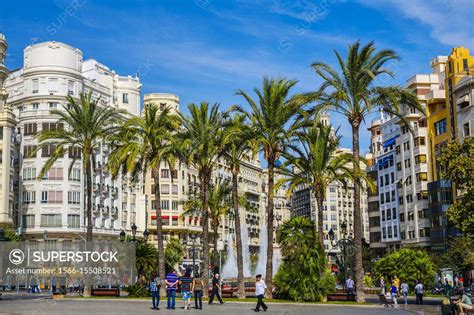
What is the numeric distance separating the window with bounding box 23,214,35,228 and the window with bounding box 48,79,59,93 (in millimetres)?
16028

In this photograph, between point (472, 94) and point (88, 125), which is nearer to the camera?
point (88, 125)

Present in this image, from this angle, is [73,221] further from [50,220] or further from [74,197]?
[74,197]

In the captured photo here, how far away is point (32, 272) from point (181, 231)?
6199 centimetres

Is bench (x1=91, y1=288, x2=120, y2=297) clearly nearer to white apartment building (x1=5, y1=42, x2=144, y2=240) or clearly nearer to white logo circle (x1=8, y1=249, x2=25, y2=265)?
white logo circle (x1=8, y1=249, x2=25, y2=265)

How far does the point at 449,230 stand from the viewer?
73438 mm

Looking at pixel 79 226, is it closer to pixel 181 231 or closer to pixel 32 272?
pixel 181 231

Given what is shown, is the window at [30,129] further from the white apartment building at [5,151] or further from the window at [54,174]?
the window at [54,174]

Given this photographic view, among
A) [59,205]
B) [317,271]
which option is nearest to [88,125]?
[317,271]

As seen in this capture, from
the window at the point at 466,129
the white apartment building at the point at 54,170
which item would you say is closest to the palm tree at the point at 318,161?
the window at the point at 466,129

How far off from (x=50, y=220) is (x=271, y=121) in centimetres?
4877

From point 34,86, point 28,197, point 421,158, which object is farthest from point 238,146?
point 34,86

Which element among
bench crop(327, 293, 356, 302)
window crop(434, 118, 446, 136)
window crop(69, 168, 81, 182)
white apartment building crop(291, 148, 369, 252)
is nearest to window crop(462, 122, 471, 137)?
window crop(434, 118, 446, 136)

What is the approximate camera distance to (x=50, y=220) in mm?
81188

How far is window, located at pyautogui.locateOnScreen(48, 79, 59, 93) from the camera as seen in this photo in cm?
8644
